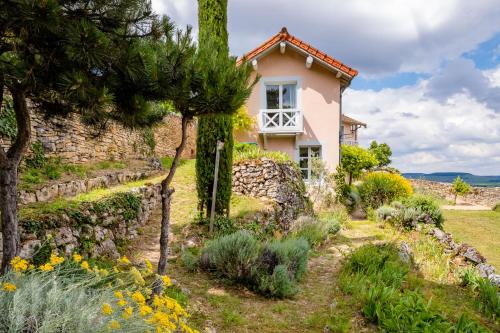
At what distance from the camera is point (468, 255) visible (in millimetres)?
8844

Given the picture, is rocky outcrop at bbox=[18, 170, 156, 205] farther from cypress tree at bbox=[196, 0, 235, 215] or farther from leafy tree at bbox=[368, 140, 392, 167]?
leafy tree at bbox=[368, 140, 392, 167]

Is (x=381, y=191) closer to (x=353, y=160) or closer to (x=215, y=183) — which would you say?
(x=353, y=160)

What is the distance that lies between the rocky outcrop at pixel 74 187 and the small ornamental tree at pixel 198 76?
14.5 ft

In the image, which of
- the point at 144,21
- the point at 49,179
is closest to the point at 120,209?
the point at 49,179

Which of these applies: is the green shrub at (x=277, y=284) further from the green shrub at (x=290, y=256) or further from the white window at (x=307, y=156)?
the white window at (x=307, y=156)

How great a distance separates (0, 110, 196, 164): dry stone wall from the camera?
8469 mm

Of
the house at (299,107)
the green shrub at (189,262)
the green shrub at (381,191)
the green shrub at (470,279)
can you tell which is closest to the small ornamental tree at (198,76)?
the green shrub at (189,262)

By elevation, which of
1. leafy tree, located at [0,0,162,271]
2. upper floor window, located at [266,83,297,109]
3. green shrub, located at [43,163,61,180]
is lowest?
green shrub, located at [43,163,61,180]

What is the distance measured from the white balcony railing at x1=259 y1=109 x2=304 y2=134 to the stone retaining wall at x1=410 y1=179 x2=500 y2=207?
40.5 ft

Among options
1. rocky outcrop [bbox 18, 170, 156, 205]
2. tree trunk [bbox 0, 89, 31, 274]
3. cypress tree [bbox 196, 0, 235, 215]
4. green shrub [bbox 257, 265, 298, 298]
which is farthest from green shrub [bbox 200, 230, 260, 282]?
rocky outcrop [bbox 18, 170, 156, 205]

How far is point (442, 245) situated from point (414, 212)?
2.05 meters

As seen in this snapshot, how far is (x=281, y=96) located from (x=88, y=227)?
12084mm

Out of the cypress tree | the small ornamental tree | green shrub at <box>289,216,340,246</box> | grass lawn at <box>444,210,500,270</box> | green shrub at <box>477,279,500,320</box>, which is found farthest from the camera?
grass lawn at <box>444,210,500,270</box>

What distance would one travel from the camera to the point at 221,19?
8.93 meters
